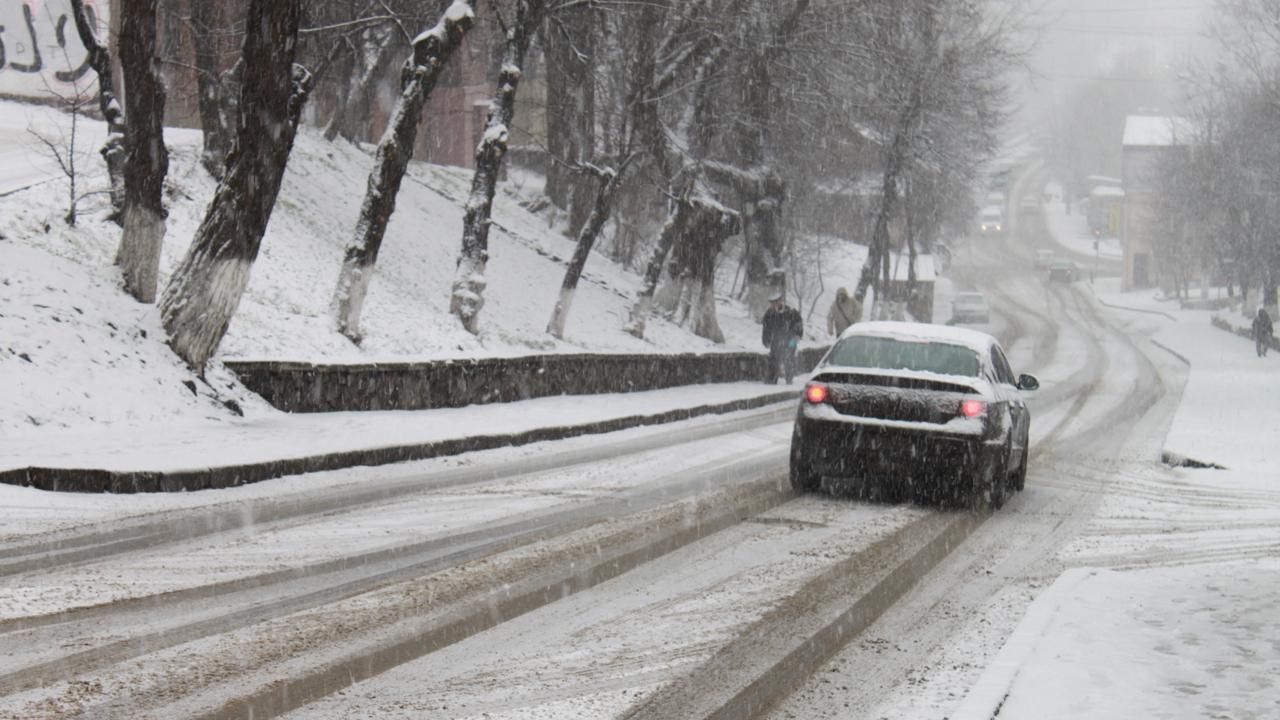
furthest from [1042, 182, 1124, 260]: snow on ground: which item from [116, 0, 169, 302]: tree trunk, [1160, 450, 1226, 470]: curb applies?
[116, 0, 169, 302]: tree trunk

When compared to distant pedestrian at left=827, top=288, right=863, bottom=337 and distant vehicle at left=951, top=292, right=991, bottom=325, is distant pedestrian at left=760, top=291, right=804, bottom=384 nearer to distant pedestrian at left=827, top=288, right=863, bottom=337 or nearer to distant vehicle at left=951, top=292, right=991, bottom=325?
distant pedestrian at left=827, top=288, right=863, bottom=337

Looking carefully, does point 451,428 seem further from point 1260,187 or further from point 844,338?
point 1260,187

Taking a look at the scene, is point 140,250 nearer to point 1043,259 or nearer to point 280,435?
point 280,435

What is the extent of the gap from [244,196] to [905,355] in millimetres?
7257

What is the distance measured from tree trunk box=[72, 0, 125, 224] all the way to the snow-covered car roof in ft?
32.5

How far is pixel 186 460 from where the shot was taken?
11.1 meters

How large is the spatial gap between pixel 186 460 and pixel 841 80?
22.6 meters

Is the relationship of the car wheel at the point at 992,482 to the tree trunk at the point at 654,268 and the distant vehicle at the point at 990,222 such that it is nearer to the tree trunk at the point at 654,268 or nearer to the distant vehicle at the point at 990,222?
the tree trunk at the point at 654,268

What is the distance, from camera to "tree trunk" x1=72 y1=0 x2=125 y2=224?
16.7 meters

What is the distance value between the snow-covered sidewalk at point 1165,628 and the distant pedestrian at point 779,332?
15.0 metres

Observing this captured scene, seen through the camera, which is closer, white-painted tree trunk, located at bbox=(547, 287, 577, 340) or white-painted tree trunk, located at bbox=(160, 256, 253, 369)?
white-painted tree trunk, located at bbox=(160, 256, 253, 369)

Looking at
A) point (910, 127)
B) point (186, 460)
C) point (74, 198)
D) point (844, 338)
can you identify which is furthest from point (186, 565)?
point (910, 127)

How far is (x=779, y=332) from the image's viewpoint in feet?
93.1

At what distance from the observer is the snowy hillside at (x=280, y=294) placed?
13375 mm
